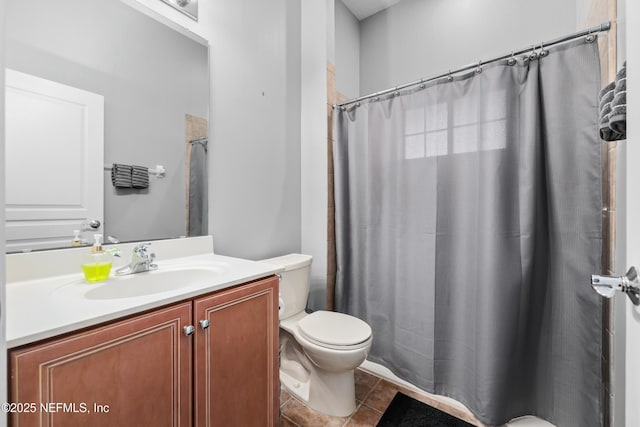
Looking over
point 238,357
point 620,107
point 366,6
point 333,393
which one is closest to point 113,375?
point 238,357

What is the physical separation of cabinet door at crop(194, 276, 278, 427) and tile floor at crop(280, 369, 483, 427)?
309mm

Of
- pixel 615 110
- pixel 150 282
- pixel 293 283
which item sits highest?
pixel 615 110

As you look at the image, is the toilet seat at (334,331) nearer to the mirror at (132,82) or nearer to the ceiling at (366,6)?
the mirror at (132,82)

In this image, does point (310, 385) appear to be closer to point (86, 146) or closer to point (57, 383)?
point (57, 383)

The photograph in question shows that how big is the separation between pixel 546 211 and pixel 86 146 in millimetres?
2059

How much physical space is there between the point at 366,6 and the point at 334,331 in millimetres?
2511

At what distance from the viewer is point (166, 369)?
2.57ft

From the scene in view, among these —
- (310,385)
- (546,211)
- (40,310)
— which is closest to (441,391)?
(310,385)

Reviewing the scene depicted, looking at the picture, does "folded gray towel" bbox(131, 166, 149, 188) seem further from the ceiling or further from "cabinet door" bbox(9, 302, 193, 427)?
the ceiling

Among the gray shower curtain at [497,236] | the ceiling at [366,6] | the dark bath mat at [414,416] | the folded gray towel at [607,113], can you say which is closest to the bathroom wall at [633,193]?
the folded gray towel at [607,113]

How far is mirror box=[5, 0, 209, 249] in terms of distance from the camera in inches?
39.0

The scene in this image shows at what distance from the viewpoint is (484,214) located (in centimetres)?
134

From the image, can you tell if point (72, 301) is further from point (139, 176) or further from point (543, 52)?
point (543, 52)

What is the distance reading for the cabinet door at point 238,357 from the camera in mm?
874
